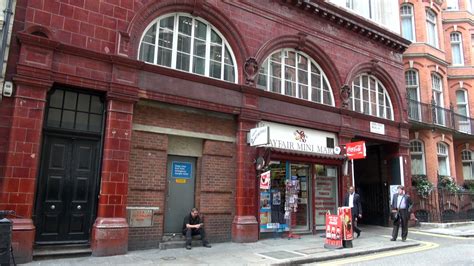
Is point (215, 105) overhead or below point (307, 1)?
below

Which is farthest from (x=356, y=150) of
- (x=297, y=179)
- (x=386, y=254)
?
(x=386, y=254)

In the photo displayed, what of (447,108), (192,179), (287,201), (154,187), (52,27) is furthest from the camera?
(447,108)

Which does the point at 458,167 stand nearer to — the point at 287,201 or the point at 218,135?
the point at 287,201

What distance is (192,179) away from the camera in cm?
1075

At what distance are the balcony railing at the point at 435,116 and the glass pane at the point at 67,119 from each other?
15.8m

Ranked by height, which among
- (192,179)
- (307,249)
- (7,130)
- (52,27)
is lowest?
(307,249)

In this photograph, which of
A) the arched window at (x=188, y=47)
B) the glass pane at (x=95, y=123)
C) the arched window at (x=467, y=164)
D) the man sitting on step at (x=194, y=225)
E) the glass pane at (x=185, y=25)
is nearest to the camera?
the glass pane at (x=95, y=123)

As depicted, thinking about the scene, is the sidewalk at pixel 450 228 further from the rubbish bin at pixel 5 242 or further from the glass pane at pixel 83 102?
the rubbish bin at pixel 5 242

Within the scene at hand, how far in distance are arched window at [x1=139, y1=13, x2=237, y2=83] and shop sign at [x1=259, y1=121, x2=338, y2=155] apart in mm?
2320

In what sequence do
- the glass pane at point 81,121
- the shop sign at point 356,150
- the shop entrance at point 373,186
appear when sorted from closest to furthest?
the glass pane at point 81,121 → the shop sign at point 356,150 → the shop entrance at point 373,186

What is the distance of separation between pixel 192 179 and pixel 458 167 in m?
19.0

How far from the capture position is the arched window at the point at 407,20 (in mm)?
20297

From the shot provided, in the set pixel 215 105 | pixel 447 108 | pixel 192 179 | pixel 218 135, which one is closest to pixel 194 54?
pixel 215 105

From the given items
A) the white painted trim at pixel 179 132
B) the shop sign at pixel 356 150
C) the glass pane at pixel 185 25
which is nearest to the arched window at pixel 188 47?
the glass pane at pixel 185 25
